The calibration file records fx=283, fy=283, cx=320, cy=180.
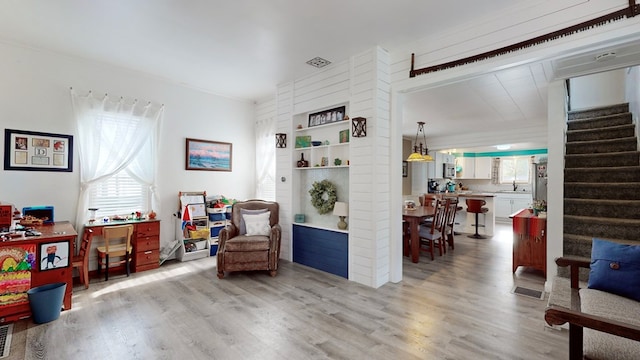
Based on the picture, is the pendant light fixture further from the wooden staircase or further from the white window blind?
the white window blind

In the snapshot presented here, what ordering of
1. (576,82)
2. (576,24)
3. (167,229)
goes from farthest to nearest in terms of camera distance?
(576,82), (167,229), (576,24)

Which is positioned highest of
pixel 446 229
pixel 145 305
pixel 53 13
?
pixel 53 13

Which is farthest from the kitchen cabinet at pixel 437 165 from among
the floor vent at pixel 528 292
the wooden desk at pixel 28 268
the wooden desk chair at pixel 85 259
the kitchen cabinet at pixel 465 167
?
the wooden desk at pixel 28 268

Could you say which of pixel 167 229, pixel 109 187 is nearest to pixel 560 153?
pixel 167 229

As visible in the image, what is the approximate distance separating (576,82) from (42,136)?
840 cm

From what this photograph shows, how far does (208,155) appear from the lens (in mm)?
5152

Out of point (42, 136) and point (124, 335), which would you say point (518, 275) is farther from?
point (42, 136)

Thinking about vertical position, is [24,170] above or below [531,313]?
above

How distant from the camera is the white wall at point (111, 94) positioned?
346 cm

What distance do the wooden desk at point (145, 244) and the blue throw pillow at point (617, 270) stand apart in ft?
16.4

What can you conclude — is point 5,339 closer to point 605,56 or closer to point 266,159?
point 266,159

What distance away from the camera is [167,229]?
184 inches

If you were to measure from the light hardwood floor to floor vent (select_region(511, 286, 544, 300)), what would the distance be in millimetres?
102

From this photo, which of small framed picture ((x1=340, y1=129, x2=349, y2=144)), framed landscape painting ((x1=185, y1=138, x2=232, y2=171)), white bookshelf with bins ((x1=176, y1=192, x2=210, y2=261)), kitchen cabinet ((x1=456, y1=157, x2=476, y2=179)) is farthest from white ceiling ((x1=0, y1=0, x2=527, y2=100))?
kitchen cabinet ((x1=456, y1=157, x2=476, y2=179))
